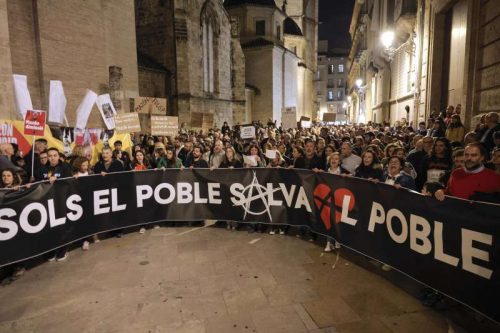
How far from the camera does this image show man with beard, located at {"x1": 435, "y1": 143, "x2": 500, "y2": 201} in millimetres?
4031

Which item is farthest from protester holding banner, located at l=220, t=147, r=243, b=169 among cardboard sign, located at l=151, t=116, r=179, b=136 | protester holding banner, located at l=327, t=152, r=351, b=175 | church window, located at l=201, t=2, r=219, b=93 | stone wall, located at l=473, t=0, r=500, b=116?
church window, located at l=201, t=2, r=219, b=93

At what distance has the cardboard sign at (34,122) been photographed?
6.61 m

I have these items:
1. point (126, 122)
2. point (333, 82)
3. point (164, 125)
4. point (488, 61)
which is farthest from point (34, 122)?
point (333, 82)

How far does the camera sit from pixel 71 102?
15023 mm

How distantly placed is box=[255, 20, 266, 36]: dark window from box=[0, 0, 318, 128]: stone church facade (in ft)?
1.32

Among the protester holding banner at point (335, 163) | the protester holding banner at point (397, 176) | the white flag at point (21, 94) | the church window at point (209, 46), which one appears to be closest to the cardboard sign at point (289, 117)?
the protester holding banner at point (335, 163)

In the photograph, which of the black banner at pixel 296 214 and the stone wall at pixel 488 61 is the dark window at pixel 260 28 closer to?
the stone wall at pixel 488 61

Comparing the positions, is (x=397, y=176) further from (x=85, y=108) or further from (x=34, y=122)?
(x=85, y=108)

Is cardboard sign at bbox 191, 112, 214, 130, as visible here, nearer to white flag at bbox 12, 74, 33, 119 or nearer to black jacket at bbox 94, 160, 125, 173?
white flag at bbox 12, 74, 33, 119

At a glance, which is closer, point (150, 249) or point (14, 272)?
point (14, 272)

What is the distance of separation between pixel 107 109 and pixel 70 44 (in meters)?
7.40

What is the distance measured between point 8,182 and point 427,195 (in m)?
6.11

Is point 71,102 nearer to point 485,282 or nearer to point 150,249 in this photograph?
point 150,249

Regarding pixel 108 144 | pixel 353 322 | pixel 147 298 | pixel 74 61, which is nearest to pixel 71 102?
pixel 74 61
